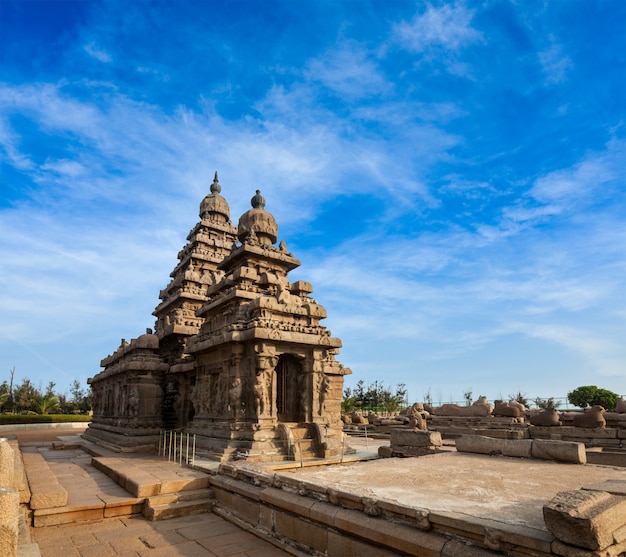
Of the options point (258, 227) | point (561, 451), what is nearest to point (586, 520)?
point (561, 451)

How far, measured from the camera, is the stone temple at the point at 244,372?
12172 mm

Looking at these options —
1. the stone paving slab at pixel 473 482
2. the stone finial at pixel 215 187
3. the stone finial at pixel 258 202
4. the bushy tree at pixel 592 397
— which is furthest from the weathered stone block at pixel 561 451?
the bushy tree at pixel 592 397

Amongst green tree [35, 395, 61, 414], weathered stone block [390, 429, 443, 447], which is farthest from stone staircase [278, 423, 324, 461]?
green tree [35, 395, 61, 414]

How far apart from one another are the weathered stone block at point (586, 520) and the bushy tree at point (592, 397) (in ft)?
126

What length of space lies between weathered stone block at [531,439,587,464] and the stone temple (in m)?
5.27

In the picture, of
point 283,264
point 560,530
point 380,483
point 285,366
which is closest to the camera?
point 560,530

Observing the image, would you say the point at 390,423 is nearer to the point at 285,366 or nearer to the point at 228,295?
the point at 285,366

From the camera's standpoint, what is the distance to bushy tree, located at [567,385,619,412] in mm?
35594

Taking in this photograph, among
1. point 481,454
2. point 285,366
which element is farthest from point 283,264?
point 481,454

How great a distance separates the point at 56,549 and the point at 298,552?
11.8ft

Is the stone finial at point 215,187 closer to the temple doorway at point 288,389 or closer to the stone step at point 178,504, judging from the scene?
the temple doorway at point 288,389

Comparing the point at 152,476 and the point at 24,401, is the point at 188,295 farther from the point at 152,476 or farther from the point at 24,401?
the point at 24,401

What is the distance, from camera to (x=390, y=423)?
74.2 feet

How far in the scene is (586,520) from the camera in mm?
3619
